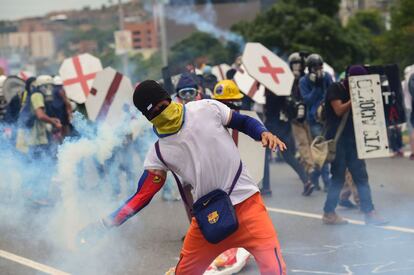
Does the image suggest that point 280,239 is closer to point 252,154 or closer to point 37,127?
point 252,154

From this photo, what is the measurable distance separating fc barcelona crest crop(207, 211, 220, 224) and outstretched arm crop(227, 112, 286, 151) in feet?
1.61

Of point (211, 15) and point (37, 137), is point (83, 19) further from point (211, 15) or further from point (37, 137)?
point (37, 137)

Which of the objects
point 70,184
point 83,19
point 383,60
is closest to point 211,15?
point 83,19

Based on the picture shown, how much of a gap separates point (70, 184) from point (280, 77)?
4860mm

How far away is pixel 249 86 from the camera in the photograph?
591 inches

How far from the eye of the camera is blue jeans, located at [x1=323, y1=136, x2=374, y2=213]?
9.94m

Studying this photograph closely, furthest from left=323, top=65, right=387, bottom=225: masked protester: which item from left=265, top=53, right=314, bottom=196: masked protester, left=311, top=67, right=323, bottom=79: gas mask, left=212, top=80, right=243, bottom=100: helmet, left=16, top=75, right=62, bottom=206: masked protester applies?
left=16, top=75, right=62, bottom=206: masked protester

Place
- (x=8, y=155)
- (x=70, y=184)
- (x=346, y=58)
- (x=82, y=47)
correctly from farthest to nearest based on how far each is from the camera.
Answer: (x=82, y=47)
(x=346, y=58)
(x=8, y=155)
(x=70, y=184)

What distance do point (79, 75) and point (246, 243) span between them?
10.9 m

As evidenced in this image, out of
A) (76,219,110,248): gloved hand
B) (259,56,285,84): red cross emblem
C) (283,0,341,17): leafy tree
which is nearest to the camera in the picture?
(76,219,110,248): gloved hand

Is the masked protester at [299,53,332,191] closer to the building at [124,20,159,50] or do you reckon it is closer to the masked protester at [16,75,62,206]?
the masked protester at [16,75,62,206]

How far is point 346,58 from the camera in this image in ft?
95.1

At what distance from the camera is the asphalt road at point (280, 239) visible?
8.12 meters

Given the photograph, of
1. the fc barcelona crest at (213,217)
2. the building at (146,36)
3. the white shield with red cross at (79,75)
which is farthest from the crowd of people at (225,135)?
the building at (146,36)
